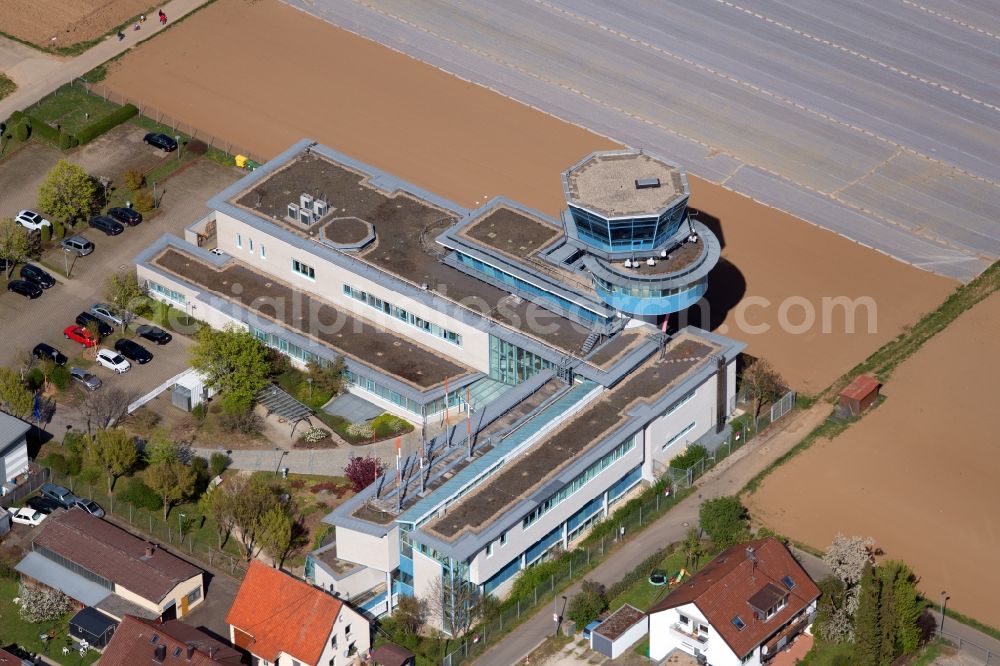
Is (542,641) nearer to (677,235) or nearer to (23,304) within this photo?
(677,235)

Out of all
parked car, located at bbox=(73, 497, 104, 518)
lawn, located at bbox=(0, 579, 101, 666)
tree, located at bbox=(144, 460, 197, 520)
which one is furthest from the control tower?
lawn, located at bbox=(0, 579, 101, 666)

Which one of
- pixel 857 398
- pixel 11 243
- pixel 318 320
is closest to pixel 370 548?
pixel 318 320

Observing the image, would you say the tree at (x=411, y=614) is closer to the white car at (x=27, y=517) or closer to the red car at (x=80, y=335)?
the white car at (x=27, y=517)

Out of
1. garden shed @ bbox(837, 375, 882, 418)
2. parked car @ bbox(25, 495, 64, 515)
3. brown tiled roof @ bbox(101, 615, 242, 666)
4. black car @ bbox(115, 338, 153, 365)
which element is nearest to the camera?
brown tiled roof @ bbox(101, 615, 242, 666)

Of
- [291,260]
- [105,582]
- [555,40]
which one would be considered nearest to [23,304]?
[291,260]

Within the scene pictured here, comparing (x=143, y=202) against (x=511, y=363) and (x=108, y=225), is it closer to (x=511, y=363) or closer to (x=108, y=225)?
(x=108, y=225)

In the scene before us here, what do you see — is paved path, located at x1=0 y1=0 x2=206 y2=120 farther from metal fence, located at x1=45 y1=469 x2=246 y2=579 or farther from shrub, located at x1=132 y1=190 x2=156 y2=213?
metal fence, located at x1=45 y1=469 x2=246 y2=579
